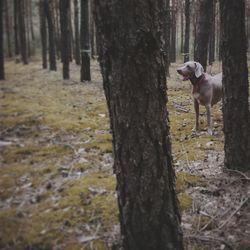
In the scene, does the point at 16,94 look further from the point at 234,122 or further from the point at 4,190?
the point at 234,122

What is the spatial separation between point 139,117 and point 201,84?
16.9 feet

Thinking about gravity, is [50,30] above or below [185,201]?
above

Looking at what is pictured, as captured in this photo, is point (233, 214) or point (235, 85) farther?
point (235, 85)

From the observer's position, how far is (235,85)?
4746mm

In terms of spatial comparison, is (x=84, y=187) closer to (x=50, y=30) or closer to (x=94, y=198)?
(x=94, y=198)

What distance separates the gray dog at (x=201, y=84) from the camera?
24.3ft

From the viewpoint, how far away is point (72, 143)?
271 inches

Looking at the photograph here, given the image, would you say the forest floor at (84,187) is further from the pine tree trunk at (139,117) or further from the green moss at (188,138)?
the pine tree trunk at (139,117)

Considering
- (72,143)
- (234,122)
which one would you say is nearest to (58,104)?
(72,143)

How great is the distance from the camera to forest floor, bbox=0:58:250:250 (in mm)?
3764

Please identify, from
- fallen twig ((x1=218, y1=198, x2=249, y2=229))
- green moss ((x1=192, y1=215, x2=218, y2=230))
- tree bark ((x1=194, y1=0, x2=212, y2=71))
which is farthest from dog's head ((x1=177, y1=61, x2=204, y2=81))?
tree bark ((x1=194, y1=0, x2=212, y2=71))

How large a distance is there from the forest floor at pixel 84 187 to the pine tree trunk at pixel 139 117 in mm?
741

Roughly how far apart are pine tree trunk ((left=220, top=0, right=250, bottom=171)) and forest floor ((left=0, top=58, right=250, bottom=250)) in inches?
12.0

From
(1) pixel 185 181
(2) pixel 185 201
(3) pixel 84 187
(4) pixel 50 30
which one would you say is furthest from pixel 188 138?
(4) pixel 50 30
